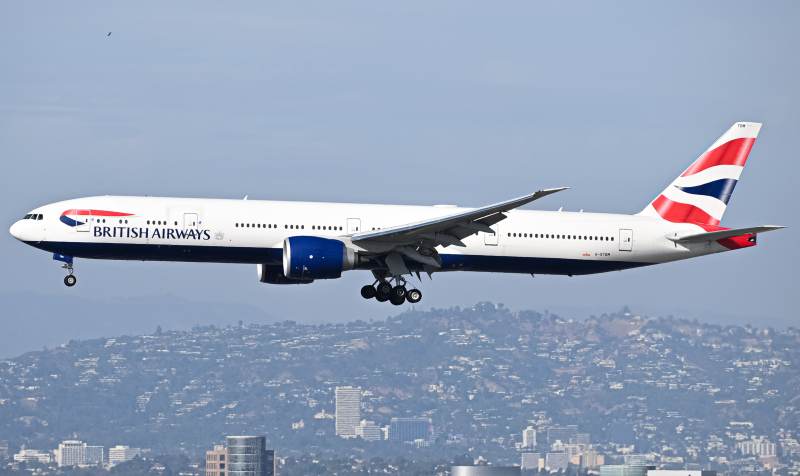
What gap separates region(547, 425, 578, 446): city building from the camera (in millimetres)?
192375

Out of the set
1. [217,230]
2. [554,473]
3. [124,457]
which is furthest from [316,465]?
[217,230]

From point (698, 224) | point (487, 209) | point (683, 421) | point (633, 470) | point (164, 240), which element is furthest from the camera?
point (683, 421)

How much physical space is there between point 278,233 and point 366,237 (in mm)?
3671

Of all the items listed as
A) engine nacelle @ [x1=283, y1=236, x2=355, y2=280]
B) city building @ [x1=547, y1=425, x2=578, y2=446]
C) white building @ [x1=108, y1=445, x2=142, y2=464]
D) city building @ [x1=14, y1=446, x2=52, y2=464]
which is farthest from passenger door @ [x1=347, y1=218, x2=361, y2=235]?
city building @ [x1=547, y1=425, x2=578, y2=446]

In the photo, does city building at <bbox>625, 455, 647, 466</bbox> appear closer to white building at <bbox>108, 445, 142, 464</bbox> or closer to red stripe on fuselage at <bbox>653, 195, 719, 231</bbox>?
white building at <bbox>108, 445, 142, 464</bbox>

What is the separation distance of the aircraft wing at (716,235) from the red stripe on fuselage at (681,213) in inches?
61.3

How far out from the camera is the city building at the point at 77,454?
157 m

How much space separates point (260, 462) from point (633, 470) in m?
39.3

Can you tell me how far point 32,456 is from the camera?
154m

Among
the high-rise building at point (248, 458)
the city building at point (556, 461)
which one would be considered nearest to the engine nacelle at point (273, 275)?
the high-rise building at point (248, 458)

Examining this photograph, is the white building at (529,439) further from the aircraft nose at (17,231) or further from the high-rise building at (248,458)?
the aircraft nose at (17,231)

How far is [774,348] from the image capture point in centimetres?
18762

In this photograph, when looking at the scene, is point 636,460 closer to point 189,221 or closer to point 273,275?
point 273,275

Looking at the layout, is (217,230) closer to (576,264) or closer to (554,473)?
(576,264)
